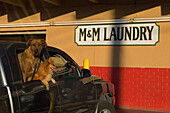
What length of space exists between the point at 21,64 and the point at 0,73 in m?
0.57

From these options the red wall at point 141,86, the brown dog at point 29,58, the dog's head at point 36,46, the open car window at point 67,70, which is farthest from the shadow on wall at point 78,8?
the brown dog at point 29,58

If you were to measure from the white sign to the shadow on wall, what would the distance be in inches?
18.1

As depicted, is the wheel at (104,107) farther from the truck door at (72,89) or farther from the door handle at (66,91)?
the door handle at (66,91)

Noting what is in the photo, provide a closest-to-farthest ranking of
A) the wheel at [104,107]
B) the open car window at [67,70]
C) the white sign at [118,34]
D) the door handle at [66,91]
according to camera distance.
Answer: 1. the door handle at [66,91]
2. the open car window at [67,70]
3. the wheel at [104,107]
4. the white sign at [118,34]

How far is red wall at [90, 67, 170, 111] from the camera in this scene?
10.3 meters

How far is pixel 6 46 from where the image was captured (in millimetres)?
4230

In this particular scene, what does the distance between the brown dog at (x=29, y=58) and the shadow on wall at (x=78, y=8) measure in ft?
21.7

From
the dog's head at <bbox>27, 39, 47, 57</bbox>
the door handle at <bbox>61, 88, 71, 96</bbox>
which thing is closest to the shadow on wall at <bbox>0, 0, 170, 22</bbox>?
the door handle at <bbox>61, 88, 71, 96</bbox>

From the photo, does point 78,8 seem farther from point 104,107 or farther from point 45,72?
point 45,72

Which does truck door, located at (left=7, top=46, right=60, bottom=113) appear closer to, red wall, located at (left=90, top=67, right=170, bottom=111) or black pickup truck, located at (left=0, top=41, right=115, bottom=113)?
black pickup truck, located at (left=0, top=41, right=115, bottom=113)

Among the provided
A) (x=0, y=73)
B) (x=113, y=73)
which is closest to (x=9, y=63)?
(x=0, y=73)

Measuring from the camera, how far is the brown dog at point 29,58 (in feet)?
14.5

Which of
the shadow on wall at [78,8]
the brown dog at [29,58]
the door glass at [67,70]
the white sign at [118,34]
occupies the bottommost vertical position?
the door glass at [67,70]

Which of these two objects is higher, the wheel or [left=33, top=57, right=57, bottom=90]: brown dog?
[left=33, top=57, right=57, bottom=90]: brown dog
